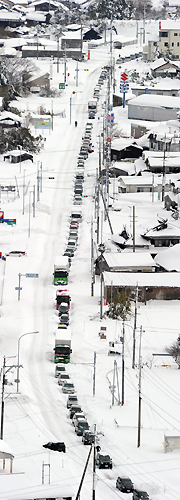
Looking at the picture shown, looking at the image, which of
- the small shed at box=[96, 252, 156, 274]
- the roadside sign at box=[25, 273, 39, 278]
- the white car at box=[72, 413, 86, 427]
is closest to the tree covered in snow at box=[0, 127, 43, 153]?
the small shed at box=[96, 252, 156, 274]

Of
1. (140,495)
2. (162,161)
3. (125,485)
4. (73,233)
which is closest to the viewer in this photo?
(140,495)

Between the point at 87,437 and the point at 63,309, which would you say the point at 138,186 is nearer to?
the point at 63,309

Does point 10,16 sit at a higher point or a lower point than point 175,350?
higher

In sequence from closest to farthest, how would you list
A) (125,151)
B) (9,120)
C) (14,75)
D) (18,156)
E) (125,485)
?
1. (125,485)
2. (18,156)
3. (125,151)
4. (9,120)
5. (14,75)

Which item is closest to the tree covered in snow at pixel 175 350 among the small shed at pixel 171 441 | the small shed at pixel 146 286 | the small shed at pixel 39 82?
the small shed at pixel 146 286

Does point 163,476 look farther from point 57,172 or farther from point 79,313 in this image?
point 57,172

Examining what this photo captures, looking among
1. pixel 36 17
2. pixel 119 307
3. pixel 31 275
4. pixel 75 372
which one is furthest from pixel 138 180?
pixel 36 17

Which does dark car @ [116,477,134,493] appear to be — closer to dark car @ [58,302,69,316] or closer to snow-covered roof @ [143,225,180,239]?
dark car @ [58,302,69,316]
